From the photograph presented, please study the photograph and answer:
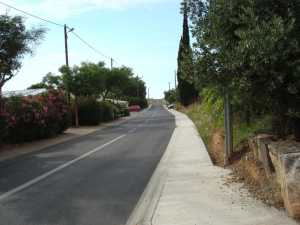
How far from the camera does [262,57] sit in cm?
752

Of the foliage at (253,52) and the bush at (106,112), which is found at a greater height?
the foliage at (253,52)

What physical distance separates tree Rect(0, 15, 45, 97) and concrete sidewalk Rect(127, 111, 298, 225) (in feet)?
45.5

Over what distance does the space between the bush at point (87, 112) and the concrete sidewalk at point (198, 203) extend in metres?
30.9

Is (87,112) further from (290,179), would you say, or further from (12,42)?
(290,179)

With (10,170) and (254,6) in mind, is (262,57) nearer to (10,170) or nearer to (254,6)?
(254,6)

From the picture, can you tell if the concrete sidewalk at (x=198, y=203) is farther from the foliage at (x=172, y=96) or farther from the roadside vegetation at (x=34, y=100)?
the foliage at (x=172, y=96)

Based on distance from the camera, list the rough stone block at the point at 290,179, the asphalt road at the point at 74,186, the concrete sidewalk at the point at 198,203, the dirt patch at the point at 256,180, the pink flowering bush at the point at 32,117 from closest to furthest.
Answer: the rough stone block at the point at 290,179
the concrete sidewalk at the point at 198,203
the dirt patch at the point at 256,180
the asphalt road at the point at 74,186
the pink flowering bush at the point at 32,117

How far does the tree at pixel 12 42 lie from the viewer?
2369 cm

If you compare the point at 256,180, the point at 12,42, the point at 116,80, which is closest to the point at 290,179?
the point at 256,180

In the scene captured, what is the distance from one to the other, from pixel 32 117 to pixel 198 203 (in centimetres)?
1839

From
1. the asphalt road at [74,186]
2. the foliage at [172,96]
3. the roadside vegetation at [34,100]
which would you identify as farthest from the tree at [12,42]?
the foliage at [172,96]

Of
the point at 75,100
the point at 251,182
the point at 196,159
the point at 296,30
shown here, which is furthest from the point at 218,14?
the point at 75,100

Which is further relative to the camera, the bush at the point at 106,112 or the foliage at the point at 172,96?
the foliage at the point at 172,96

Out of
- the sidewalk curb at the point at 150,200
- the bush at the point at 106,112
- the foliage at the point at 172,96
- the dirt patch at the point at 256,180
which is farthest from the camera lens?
the foliage at the point at 172,96
